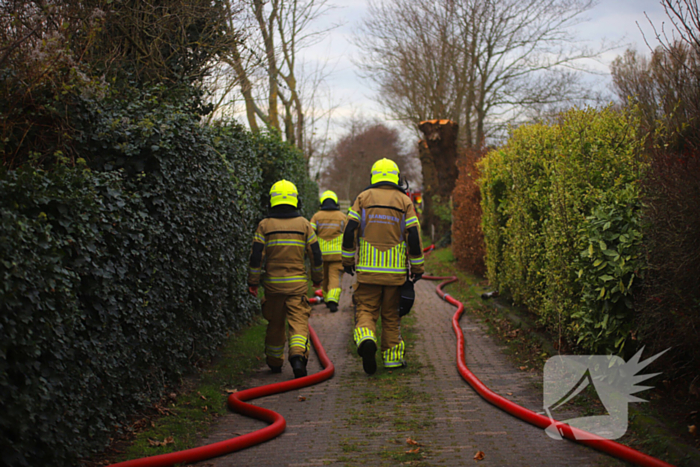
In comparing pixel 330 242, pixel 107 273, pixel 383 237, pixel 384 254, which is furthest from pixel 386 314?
pixel 330 242

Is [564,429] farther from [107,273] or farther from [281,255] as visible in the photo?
[281,255]

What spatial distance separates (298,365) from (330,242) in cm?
461

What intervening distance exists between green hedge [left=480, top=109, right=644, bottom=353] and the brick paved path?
0.95 m

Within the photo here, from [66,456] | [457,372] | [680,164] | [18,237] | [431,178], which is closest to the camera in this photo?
[18,237]

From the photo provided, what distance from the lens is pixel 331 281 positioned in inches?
441

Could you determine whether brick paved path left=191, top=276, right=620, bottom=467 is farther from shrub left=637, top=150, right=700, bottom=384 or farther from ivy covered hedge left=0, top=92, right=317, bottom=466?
shrub left=637, top=150, right=700, bottom=384

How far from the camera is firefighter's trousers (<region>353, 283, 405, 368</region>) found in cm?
682

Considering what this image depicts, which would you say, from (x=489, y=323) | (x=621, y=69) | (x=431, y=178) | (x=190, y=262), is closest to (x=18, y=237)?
(x=190, y=262)

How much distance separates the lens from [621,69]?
88.7 ft

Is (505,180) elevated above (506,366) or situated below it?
above

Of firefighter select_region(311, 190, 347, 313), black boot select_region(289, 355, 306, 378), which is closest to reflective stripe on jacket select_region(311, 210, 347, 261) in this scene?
firefighter select_region(311, 190, 347, 313)

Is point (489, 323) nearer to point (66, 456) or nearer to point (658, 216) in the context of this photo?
point (658, 216)

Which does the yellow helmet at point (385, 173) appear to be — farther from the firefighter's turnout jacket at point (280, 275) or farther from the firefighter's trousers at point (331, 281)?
the firefighter's trousers at point (331, 281)

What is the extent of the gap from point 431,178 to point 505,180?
17.5 m
